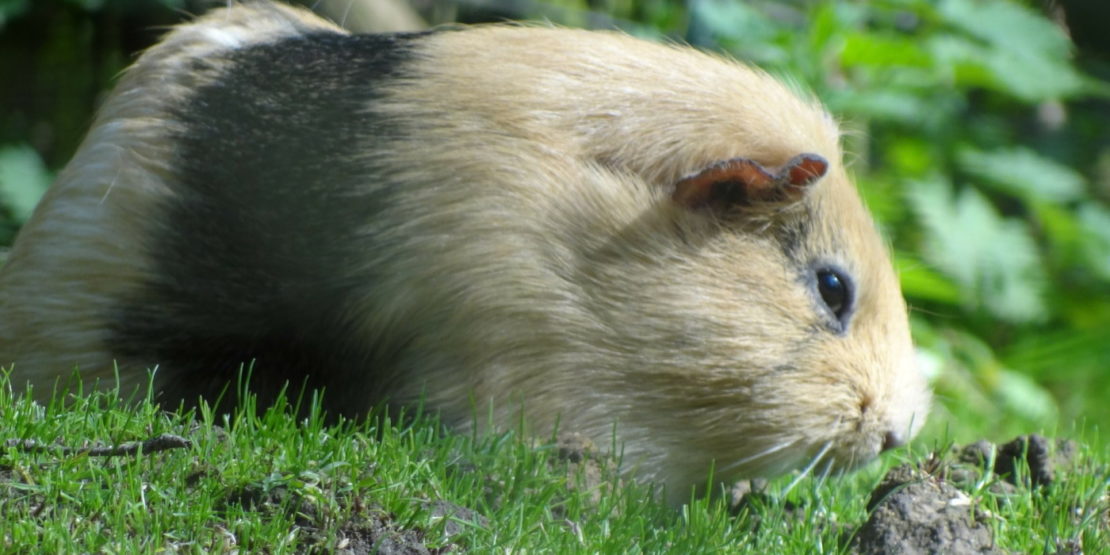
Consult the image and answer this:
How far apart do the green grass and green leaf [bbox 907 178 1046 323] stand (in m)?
4.00

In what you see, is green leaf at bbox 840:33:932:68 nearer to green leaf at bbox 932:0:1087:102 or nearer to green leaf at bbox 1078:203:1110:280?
green leaf at bbox 932:0:1087:102

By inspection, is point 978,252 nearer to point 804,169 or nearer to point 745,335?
point 804,169

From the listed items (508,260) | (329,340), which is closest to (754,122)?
(508,260)

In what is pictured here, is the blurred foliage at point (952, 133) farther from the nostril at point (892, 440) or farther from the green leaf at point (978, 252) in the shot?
the nostril at point (892, 440)

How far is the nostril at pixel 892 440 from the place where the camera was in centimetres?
373

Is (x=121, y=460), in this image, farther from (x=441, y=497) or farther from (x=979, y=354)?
(x=979, y=354)

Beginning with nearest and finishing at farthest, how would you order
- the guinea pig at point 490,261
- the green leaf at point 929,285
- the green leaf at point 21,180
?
1. the guinea pig at point 490,261
2. the green leaf at point 21,180
3. the green leaf at point 929,285

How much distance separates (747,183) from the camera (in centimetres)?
359

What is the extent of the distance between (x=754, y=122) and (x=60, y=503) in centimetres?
216

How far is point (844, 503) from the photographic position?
3.69 metres

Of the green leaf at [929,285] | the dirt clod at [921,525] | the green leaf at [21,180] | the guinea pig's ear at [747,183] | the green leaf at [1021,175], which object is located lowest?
the green leaf at [929,285]

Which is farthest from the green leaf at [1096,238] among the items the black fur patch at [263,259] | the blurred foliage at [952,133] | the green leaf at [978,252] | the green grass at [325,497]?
the black fur patch at [263,259]

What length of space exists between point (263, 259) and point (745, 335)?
4.42 ft

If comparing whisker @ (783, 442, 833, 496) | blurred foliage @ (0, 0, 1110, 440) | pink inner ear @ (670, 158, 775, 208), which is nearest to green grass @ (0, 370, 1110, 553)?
Result: whisker @ (783, 442, 833, 496)
